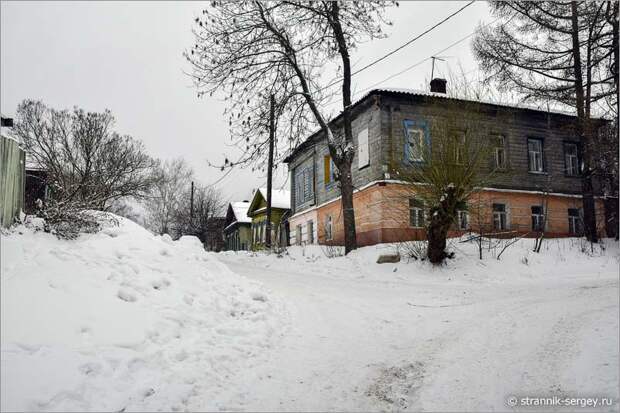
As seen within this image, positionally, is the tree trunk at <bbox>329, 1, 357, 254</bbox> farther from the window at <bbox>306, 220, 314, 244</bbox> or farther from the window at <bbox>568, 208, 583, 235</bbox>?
the window at <bbox>568, 208, 583, 235</bbox>

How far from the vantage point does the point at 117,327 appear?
4.61m

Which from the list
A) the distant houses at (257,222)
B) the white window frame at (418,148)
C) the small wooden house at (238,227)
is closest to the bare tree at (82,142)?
the distant houses at (257,222)

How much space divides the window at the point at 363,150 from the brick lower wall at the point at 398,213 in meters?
1.34

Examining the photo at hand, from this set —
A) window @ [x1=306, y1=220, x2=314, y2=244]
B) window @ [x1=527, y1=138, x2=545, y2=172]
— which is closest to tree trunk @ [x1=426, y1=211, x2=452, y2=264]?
window @ [x1=527, y1=138, x2=545, y2=172]

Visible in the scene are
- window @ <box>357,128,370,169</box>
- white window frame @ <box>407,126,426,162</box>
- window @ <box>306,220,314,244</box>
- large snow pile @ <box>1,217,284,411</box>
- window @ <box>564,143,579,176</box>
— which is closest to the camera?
large snow pile @ <box>1,217,284,411</box>

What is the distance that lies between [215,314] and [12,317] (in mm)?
2414

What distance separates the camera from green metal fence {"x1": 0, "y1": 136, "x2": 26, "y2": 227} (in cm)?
598

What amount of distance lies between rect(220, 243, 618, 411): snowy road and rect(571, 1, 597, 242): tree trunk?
833 centimetres

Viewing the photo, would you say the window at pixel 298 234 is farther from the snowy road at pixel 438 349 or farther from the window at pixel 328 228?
the snowy road at pixel 438 349

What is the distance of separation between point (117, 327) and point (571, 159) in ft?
79.0

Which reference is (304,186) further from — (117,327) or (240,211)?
(117,327)

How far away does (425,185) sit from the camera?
1198 cm

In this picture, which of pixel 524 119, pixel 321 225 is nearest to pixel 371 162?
pixel 321 225

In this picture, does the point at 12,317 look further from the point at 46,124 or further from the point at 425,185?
the point at 46,124
